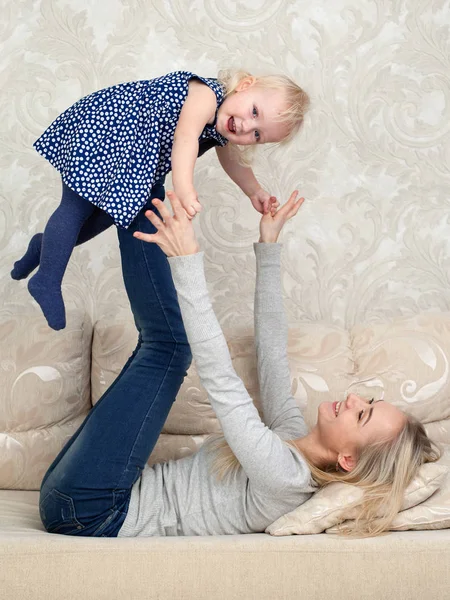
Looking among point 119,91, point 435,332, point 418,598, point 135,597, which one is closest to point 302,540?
point 418,598

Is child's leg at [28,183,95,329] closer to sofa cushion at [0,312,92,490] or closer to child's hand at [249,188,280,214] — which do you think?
sofa cushion at [0,312,92,490]

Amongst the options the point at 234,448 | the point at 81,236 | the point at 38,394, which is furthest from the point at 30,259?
the point at 234,448

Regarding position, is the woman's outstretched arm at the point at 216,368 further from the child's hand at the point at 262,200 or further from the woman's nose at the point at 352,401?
the child's hand at the point at 262,200

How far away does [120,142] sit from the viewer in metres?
1.77

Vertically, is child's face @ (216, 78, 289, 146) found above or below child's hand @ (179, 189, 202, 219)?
above

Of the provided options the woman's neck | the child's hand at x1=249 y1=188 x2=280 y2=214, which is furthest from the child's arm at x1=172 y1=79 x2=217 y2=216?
the woman's neck

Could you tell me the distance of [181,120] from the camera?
5.59ft

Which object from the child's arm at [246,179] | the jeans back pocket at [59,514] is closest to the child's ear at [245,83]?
the child's arm at [246,179]

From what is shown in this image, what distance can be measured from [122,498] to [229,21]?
1.56 metres

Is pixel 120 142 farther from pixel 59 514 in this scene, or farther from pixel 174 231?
pixel 59 514

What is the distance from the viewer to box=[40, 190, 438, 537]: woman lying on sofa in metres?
1.56

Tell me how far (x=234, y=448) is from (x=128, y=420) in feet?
0.93

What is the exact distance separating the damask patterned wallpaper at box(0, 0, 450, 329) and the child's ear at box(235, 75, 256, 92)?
0.56m

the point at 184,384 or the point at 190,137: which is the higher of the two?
the point at 190,137
